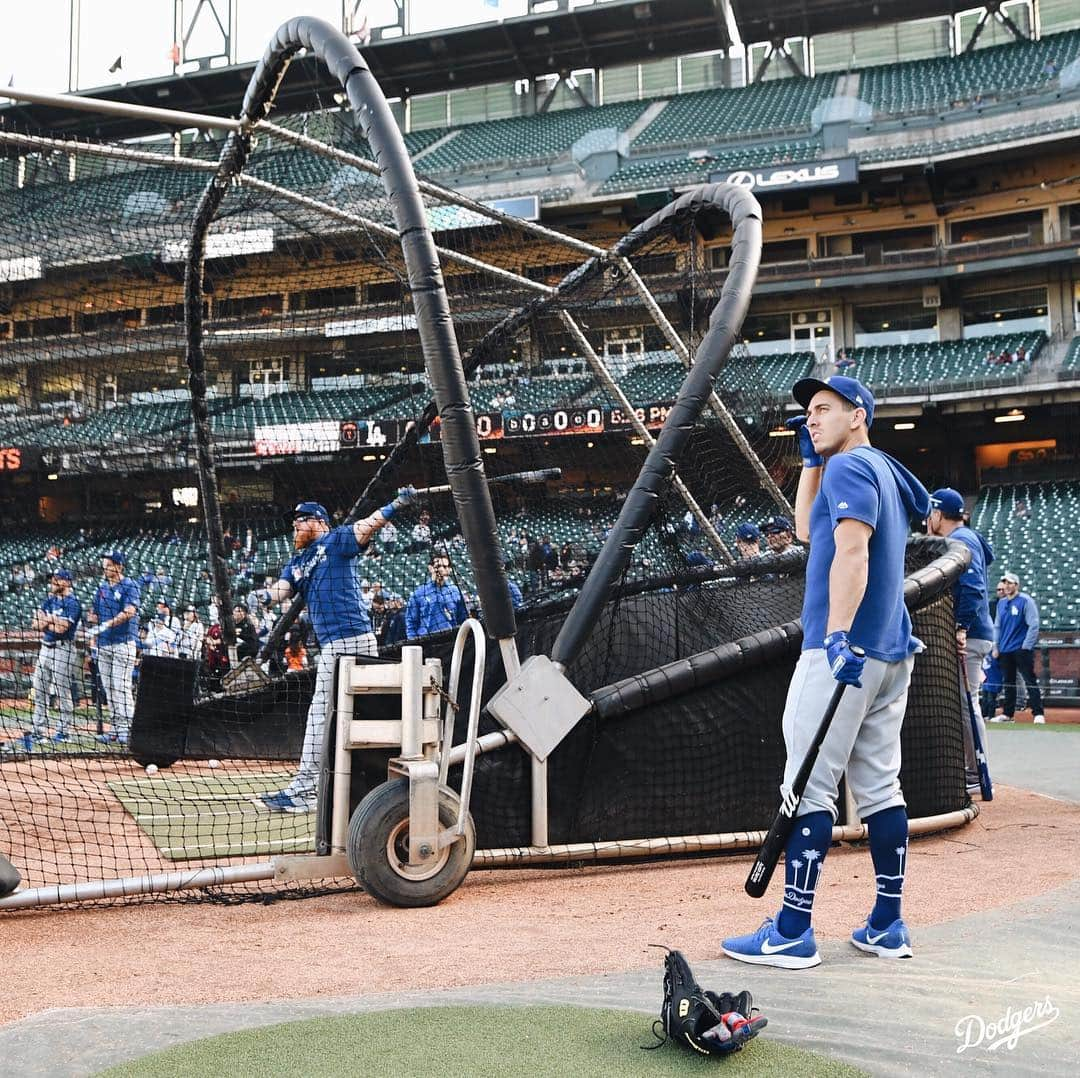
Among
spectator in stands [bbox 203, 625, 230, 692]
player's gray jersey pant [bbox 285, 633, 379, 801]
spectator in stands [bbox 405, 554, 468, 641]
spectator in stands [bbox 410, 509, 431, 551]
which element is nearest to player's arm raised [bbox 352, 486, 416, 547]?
spectator in stands [bbox 410, 509, 431, 551]

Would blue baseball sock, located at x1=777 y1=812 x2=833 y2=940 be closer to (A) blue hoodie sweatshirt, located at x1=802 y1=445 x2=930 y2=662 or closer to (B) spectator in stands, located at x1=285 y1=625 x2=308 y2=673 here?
(A) blue hoodie sweatshirt, located at x1=802 y1=445 x2=930 y2=662

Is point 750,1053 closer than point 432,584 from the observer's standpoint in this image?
Yes

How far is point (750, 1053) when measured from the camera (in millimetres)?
2180

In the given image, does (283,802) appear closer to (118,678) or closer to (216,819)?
(216,819)

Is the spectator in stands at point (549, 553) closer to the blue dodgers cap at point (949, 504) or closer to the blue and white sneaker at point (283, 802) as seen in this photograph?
the blue and white sneaker at point (283, 802)

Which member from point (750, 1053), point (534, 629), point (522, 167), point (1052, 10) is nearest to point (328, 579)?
point (534, 629)

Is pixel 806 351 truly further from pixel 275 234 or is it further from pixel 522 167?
pixel 275 234

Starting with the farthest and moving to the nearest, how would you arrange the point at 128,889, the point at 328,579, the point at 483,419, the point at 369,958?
1. the point at 483,419
2. the point at 328,579
3. the point at 128,889
4. the point at 369,958

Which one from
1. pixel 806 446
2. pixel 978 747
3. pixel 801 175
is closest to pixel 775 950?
pixel 806 446

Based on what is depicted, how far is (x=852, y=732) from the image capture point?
3109mm

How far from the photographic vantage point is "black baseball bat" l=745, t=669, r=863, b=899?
303 centimetres

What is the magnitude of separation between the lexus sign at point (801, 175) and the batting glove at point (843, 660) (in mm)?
26871

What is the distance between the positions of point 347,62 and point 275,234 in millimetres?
2853

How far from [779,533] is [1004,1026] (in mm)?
5354
